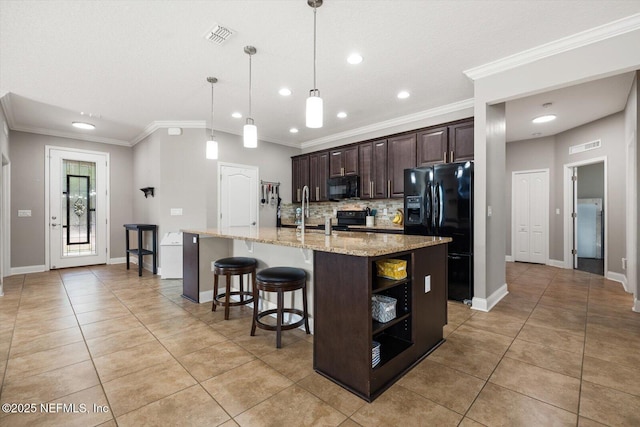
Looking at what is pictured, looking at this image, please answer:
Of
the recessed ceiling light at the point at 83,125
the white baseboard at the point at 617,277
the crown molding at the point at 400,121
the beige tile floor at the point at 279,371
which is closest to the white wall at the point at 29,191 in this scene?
the recessed ceiling light at the point at 83,125

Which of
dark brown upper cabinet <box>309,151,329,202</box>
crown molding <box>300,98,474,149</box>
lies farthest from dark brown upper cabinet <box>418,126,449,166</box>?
dark brown upper cabinet <box>309,151,329,202</box>

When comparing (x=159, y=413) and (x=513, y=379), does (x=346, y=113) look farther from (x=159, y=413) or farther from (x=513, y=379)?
(x=159, y=413)

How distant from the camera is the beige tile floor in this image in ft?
5.46

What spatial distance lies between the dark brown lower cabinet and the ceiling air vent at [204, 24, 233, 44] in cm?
210

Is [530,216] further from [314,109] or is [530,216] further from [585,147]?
[314,109]

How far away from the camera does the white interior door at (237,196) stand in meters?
5.64

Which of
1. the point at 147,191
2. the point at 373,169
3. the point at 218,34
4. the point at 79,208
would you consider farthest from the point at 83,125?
the point at 373,169

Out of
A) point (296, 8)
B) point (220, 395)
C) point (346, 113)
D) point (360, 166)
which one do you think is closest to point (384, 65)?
point (296, 8)

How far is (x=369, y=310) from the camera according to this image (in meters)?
1.78

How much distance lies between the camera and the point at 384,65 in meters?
3.21

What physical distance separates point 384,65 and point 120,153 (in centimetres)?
607

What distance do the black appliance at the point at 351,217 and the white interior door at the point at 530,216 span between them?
3821mm

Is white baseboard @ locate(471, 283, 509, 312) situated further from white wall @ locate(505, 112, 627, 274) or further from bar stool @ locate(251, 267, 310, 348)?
white wall @ locate(505, 112, 627, 274)

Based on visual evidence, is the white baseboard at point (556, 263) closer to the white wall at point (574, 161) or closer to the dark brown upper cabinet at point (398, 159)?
the white wall at point (574, 161)
